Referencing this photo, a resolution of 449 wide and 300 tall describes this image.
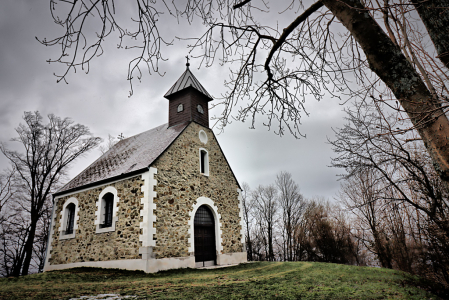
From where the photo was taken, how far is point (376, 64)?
8.04ft

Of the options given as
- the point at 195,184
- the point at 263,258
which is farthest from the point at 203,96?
the point at 263,258

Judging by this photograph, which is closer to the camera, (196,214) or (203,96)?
(196,214)

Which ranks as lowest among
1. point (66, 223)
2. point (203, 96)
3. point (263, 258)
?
point (263, 258)

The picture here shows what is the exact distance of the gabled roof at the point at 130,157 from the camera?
38.9 ft

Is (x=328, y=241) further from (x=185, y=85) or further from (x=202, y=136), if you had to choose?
(x=185, y=85)

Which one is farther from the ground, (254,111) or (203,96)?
(203,96)

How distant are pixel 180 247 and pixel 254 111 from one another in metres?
8.48

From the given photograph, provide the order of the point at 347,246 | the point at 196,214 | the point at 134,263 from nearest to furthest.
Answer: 1. the point at 134,263
2. the point at 196,214
3. the point at 347,246

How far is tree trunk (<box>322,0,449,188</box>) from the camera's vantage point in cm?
208

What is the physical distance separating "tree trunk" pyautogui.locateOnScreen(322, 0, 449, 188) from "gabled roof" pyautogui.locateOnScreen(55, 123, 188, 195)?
9.60 meters

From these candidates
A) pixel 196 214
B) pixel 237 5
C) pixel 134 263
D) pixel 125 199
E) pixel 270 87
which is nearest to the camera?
pixel 237 5

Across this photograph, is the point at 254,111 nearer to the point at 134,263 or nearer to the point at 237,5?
the point at 237,5

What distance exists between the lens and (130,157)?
44.9 ft

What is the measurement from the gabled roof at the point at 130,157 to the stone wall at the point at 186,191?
696 mm
